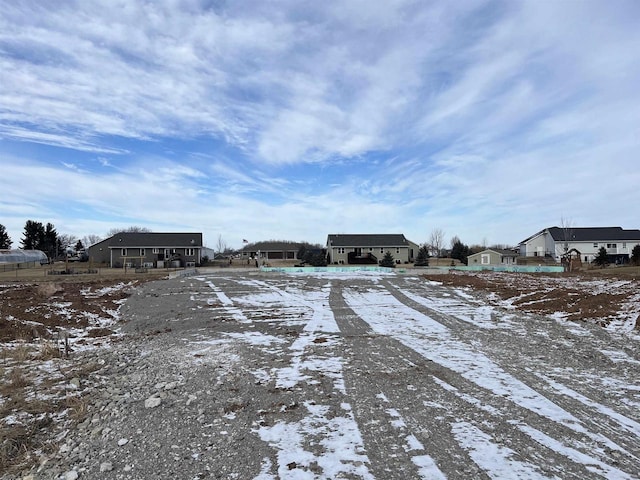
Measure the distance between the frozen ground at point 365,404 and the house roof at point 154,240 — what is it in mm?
46207

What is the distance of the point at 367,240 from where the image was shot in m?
63.2

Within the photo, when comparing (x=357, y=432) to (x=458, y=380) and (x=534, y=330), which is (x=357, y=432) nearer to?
(x=458, y=380)

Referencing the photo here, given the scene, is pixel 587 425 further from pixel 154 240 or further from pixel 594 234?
pixel 594 234

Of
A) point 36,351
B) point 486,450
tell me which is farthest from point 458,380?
point 36,351

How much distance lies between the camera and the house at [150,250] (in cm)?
5372

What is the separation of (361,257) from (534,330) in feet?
167

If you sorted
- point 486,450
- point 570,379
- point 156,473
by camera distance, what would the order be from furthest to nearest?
point 570,379 → point 486,450 → point 156,473

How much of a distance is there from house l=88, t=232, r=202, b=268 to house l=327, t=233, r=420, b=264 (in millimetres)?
20522

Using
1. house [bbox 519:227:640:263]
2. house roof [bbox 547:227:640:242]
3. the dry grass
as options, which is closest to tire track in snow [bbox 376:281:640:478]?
the dry grass

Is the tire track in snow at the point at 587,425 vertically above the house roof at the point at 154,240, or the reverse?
the house roof at the point at 154,240

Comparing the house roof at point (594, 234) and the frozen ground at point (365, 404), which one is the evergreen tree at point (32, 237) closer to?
the frozen ground at point (365, 404)

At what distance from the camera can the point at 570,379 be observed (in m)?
6.48

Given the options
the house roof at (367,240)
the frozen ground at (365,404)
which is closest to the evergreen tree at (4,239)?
the house roof at (367,240)

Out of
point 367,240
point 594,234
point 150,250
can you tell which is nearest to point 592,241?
point 594,234
